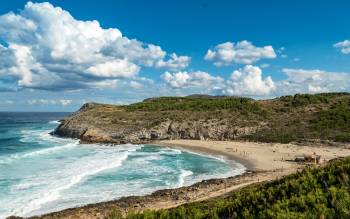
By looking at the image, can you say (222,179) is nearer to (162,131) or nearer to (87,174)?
(87,174)

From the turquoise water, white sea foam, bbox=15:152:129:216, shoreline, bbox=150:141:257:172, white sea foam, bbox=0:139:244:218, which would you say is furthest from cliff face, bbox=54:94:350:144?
white sea foam, bbox=15:152:129:216

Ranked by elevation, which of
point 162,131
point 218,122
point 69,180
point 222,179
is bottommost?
point 69,180

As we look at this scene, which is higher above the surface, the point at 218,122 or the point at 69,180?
the point at 218,122

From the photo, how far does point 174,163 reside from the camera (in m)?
52.0

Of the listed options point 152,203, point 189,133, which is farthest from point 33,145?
point 152,203

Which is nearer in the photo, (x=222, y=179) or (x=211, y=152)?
(x=222, y=179)

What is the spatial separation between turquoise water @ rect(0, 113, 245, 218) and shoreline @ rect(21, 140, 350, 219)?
6.86 ft

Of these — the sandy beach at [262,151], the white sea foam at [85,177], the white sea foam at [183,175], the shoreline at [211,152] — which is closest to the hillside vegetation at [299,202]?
the white sea foam at [85,177]

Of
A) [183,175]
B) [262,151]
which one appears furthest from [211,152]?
[183,175]

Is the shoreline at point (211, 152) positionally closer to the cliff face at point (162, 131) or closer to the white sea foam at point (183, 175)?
the cliff face at point (162, 131)

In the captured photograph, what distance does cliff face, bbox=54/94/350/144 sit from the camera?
251 feet

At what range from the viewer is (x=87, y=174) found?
42594mm

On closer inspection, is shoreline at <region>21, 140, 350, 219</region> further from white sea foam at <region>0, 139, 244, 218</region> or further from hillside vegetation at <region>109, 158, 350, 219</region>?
hillside vegetation at <region>109, 158, 350, 219</region>

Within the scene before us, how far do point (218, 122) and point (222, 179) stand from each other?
45.2 m
